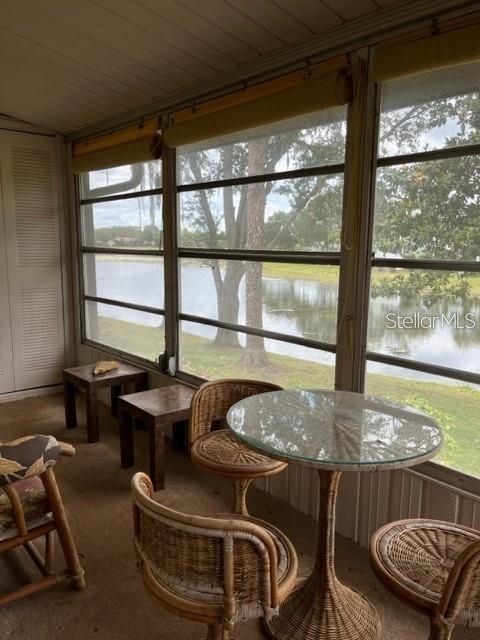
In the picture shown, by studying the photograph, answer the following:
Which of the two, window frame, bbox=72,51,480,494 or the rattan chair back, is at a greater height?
window frame, bbox=72,51,480,494

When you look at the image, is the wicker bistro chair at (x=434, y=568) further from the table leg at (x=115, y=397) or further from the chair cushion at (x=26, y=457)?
the table leg at (x=115, y=397)

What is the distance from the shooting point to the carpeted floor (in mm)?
1777

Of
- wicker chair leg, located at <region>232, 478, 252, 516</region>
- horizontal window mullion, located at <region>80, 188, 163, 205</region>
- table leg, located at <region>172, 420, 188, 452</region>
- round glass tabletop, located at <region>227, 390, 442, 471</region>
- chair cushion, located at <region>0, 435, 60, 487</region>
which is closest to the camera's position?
round glass tabletop, located at <region>227, 390, 442, 471</region>

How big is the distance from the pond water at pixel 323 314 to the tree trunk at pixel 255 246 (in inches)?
2.2

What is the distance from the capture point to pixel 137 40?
2.57m

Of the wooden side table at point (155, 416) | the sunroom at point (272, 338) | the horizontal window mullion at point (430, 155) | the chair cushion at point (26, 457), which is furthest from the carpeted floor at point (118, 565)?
the horizontal window mullion at point (430, 155)

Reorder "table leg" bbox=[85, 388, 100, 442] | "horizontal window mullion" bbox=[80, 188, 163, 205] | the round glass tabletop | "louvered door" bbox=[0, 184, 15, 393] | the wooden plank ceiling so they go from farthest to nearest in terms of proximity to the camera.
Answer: "louvered door" bbox=[0, 184, 15, 393] → "horizontal window mullion" bbox=[80, 188, 163, 205] → "table leg" bbox=[85, 388, 100, 442] → the wooden plank ceiling → the round glass tabletop

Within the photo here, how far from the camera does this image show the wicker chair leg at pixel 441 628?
1201 mm

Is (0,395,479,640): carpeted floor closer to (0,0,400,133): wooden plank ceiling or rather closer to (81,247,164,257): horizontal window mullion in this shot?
(81,247,164,257): horizontal window mullion

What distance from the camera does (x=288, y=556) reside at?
1.41 m

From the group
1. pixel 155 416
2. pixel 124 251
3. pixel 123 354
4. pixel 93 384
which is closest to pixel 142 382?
pixel 93 384

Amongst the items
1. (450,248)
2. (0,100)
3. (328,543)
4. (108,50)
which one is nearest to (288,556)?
(328,543)

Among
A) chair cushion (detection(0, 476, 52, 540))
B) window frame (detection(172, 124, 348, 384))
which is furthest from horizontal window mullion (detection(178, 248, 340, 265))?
chair cushion (detection(0, 476, 52, 540))

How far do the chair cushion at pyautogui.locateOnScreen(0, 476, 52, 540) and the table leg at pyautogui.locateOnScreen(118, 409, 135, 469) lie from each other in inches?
43.8
